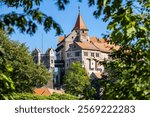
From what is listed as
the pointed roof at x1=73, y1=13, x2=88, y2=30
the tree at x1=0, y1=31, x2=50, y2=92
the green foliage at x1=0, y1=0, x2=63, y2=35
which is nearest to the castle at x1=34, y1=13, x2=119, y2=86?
the pointed roof at x1=73, y1=13, x2=88, y2=30

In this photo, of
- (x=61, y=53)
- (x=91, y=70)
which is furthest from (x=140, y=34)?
(x=61, y=53)

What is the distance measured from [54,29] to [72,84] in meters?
123

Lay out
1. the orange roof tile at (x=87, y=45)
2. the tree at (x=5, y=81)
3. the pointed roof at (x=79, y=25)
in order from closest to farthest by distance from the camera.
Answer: the tree at (x=5, y=81) → the orange roof tile at (x=87, y=45) → the pointed roof at (x=79, y=25)

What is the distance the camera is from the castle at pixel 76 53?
536 ft

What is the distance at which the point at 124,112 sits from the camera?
4762 millimetres

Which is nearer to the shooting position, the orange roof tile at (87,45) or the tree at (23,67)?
the tree at (23,67)

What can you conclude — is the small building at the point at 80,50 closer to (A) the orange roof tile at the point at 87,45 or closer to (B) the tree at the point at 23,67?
(A) the orange roof tile at the point at 87,45

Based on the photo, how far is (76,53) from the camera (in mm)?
165250

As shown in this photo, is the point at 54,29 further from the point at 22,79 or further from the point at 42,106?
the point at 22,79

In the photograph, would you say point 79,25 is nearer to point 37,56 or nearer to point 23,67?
point 37,56

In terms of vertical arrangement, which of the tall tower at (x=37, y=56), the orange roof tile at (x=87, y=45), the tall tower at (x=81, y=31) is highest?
the tall tower at (x=81, y=31)

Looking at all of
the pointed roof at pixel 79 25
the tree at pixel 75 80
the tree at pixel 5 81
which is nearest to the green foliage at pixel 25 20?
the tree at pixel 5 81

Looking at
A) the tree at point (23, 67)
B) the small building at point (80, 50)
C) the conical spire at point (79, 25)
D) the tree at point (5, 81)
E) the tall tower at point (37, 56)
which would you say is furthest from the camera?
the conical spire at point (79, 25)

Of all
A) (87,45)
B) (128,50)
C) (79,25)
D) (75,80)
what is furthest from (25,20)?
(79,25)
